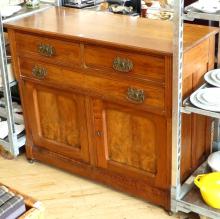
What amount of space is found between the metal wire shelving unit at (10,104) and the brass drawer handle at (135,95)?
2.39 feet

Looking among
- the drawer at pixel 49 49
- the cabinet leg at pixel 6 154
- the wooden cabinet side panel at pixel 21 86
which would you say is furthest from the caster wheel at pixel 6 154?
the drawer at pixel 49 49

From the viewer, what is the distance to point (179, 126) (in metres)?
2.11

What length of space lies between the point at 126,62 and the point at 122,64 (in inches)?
0.8

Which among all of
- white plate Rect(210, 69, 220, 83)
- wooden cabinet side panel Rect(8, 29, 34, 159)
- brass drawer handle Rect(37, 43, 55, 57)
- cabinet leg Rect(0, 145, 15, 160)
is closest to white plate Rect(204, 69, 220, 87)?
white plate Rect(210, 69, 220, 83)

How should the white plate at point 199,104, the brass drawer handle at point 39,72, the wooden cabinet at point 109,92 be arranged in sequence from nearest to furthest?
the white plate at point 199,104 → the wooden cabinet at point 109,92 → the brass drawer handle at point 39,72

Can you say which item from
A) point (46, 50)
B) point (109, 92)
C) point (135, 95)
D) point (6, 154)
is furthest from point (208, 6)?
point (6, 154)

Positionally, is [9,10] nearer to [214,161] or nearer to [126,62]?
Result: [126,62]

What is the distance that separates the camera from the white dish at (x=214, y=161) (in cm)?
229

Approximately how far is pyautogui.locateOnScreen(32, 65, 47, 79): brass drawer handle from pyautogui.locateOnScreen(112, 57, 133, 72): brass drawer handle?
43 cm

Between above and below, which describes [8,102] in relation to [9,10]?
below

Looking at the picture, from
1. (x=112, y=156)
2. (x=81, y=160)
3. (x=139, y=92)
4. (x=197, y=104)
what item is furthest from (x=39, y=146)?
(x=197, y=104)

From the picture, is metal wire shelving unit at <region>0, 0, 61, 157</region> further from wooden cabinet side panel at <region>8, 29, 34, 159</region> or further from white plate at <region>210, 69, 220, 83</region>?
white plate at <region>210, 69, 220, 83</region>

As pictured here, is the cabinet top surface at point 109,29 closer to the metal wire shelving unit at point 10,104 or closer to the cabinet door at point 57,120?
the metal wire shelving unit at point 10,104

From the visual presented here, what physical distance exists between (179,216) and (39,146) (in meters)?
0.85
